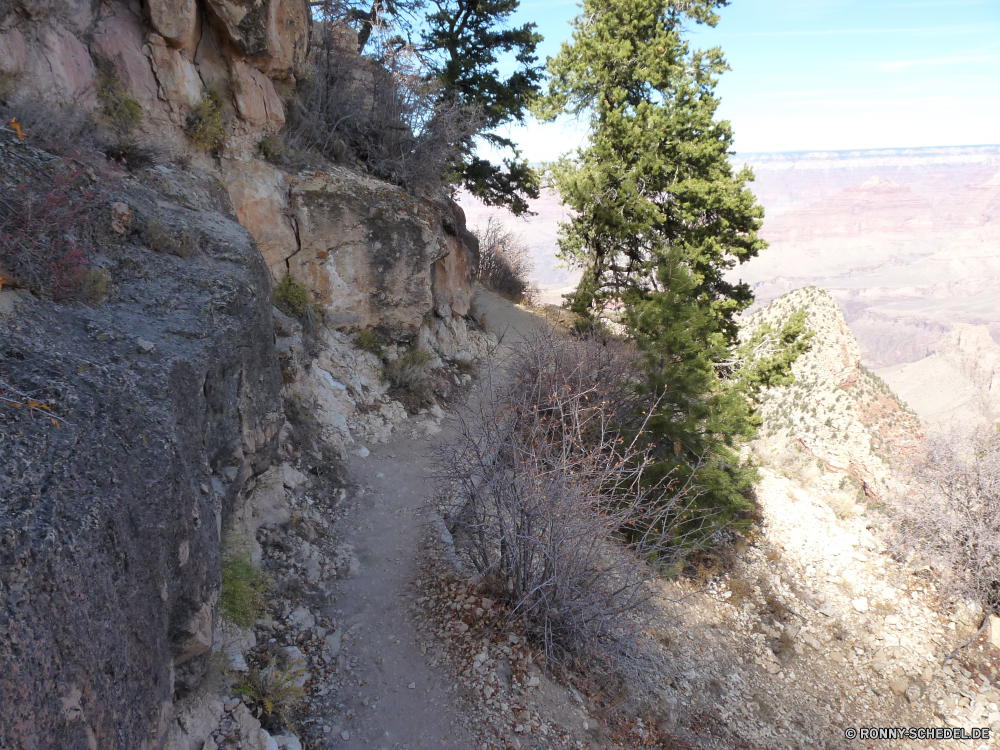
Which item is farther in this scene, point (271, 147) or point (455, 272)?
point (455, 272)

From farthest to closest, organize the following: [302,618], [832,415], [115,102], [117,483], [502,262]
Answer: [832,415], [502,262], [115,102], [302,618], [117,483]

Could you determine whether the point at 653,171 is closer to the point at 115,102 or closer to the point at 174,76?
the point at 174,76

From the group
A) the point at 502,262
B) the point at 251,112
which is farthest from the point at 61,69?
the point at 502,262

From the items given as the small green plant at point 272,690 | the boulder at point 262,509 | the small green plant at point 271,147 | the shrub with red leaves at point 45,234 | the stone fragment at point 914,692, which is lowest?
the stone fragment at point 914,692

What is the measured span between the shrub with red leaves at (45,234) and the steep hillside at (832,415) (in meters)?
17.1

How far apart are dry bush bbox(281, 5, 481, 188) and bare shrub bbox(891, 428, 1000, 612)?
12.2 metres

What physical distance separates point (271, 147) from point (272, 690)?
770 cm

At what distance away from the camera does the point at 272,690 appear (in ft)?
13.5

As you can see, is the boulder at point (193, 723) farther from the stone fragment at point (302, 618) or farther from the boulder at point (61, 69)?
the boulder at point (61, 69)

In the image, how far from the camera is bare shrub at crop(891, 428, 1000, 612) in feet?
32.4

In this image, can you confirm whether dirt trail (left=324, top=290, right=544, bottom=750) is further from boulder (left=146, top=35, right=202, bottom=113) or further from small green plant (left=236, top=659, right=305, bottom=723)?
boulder (left=146, top=35, right=202, bottom=113)

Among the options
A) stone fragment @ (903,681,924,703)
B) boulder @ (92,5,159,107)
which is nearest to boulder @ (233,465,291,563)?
boulder @ (92,5,159,107)

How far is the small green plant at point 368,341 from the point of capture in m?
9.86

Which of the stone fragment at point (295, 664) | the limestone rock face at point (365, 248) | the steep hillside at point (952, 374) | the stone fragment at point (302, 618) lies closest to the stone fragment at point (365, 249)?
the limestone rock face at point (365, 248)
